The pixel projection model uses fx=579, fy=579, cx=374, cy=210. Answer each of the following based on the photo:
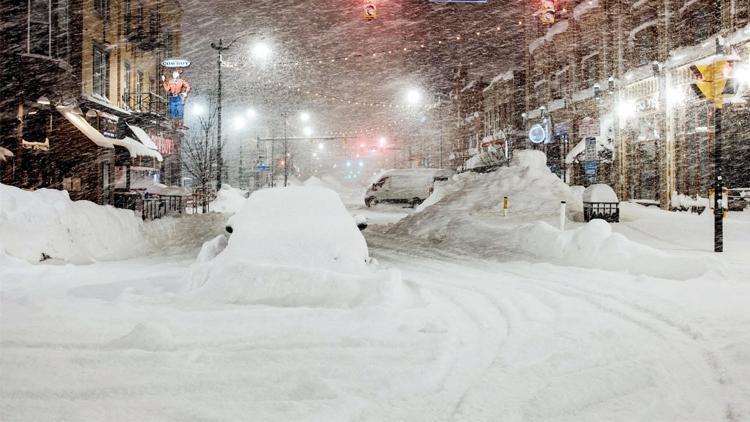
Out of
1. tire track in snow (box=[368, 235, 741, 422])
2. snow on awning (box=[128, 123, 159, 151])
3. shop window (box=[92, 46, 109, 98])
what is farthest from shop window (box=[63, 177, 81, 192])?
tire track in snow (box=[368, 235, 741, 422])

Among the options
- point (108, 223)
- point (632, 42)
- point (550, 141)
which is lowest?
point (108, 223)

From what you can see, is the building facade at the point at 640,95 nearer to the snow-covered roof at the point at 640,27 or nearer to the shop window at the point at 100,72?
the snow-covered roof at the point at 640,27

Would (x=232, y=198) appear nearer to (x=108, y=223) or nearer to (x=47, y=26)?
(x=47, y=26)

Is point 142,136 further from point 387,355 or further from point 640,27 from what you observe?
point 387,355

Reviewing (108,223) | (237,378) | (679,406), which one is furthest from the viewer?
(108,223)

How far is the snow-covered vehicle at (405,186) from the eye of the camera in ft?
120

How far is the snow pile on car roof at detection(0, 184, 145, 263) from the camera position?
40.9 ft

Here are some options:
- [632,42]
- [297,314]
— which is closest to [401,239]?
[297,314]

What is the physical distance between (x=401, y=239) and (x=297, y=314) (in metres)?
11.7

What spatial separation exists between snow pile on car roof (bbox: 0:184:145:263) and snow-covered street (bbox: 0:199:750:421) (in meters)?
3.58

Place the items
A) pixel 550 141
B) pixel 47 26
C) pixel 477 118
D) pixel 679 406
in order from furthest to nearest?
pixel 477 118 < pixel 550 141 < pixel 47 26 < pixel 679 406

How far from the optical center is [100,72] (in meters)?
27.7

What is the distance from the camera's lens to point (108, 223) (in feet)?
53.0

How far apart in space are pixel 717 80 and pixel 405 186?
2562 centimetres
